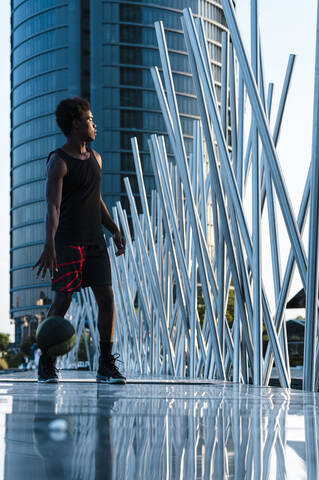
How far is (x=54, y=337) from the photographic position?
3.12m

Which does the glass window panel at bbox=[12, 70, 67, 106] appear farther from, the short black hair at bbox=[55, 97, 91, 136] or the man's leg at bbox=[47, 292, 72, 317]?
the man's leg at bbox=[47, 292, 72, 317]

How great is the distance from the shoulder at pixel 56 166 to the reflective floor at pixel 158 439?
1.36 m

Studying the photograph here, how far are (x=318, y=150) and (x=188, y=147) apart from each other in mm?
66644

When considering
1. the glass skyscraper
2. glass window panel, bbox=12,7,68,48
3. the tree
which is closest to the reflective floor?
the glass skyscraper

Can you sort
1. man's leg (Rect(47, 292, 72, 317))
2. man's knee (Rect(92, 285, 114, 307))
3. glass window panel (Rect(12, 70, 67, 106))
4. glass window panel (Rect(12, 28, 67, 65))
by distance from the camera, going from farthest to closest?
glass window panel (Rect(12, 28, 67, 65)), glass window panel (Rect(12, 70, 67, 106)), man's knee (Rect(92, 285, 114, 307)), man's leg (Rect(47, 292, 72, 317))

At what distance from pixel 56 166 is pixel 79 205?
23 centimetres

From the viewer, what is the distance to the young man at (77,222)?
3.69 meters

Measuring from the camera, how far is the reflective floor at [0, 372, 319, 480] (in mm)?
1200

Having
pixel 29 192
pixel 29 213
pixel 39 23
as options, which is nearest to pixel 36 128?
pixel 29 192

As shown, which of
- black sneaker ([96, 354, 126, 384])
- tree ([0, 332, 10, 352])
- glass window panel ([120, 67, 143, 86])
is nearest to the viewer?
black sneaker ([96, 354, 126, 384])

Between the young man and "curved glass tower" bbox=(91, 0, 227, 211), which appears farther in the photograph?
"curved glass tower" bbox=(91, 0, 227, 211)

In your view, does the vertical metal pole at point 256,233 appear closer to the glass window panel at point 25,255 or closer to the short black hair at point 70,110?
the short black hair at point 70,110

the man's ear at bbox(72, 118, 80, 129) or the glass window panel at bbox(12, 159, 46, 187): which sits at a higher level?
the glass window panel at bbox(12, 159, 46, 187)

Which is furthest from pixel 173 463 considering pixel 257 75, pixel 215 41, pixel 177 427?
pixel 215 41
